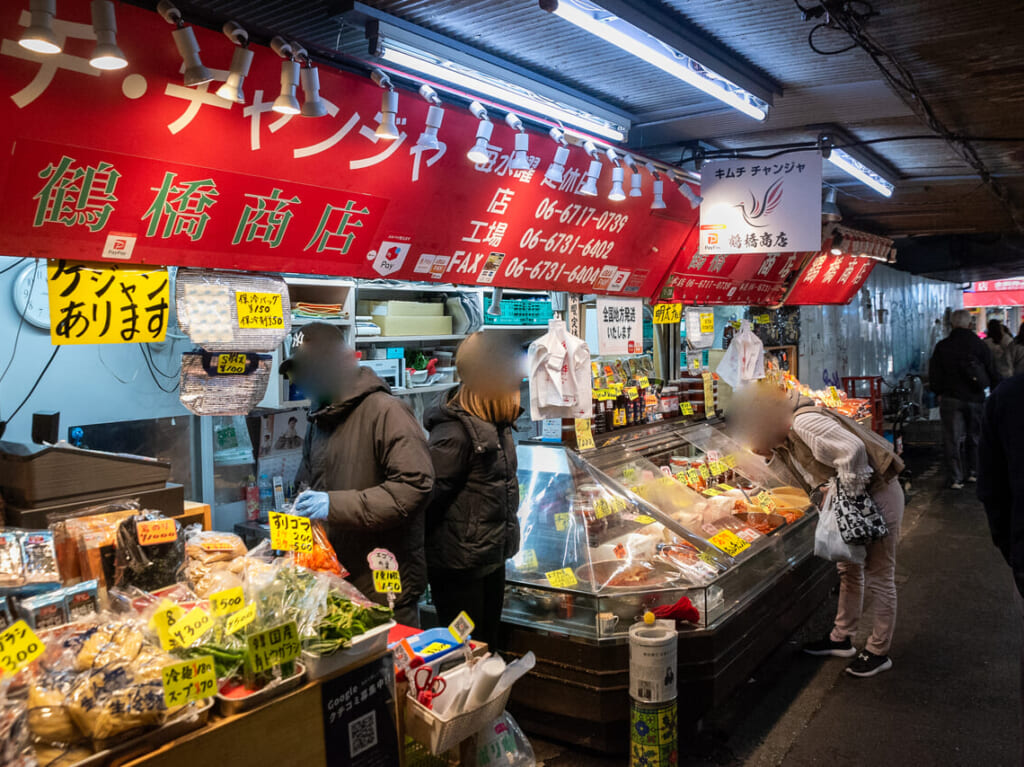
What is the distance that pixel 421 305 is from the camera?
7.23 meters

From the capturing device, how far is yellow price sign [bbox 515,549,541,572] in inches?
187

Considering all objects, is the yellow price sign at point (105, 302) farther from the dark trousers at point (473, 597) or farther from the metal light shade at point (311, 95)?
the dark trousers at point (473, 597)

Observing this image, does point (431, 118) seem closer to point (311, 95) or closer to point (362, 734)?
point (311, 95)

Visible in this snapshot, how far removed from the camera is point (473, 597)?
13.9 ft

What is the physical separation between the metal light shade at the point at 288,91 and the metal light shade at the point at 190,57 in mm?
299

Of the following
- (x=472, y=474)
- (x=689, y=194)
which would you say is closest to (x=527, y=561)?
(x=472, y=474)

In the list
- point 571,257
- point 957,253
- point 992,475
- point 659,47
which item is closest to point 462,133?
point 659,47

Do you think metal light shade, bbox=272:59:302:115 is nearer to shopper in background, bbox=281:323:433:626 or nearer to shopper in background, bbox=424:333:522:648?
shopper in background, bbox=281:323:433:626

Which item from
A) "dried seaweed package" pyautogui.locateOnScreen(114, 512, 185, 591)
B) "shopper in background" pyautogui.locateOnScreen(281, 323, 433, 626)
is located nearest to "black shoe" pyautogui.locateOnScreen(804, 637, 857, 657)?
"shopper in background" pyautogui.locateOnScreen(281, 323, 433, 626)

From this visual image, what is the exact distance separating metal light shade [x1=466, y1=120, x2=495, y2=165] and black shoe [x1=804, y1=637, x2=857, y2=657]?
434 centimetres

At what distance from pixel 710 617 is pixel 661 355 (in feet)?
13.3

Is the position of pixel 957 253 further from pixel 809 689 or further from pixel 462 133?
pixel 462 133

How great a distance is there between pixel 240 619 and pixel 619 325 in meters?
4.82

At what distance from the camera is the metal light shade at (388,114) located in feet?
11.8
